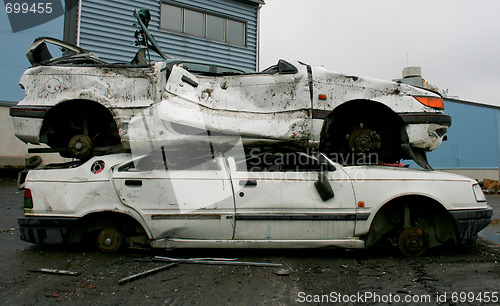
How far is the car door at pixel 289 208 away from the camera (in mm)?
3635

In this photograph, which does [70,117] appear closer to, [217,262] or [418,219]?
[217,262]

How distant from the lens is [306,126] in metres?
4.27

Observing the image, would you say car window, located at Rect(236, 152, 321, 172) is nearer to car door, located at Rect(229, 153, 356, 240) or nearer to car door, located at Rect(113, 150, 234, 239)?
car door, located at Rect(229, 153, 356, 240)

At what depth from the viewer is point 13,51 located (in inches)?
365

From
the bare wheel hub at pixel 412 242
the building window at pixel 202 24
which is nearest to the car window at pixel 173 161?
the bare wheel hub at pixel 412 242

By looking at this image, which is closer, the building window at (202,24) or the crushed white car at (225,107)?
the crushed white car at (225,107)

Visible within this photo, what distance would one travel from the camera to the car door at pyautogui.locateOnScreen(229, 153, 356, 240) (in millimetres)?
3635

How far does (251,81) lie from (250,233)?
181 centimetres

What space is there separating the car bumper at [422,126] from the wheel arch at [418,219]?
2.38 feet

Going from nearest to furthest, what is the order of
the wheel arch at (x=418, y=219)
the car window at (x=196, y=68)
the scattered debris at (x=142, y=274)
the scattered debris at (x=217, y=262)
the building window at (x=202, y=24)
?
the scattered debris at (x=142, y=274) < the scattered debris at (x=217, y=262) < the wheel arch at (x=418, y=219) < the car window at (x=196, y=68) < the building window at (x=202, y=24)

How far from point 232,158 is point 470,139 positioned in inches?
597

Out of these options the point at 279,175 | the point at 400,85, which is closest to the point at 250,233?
the point at 279,175
